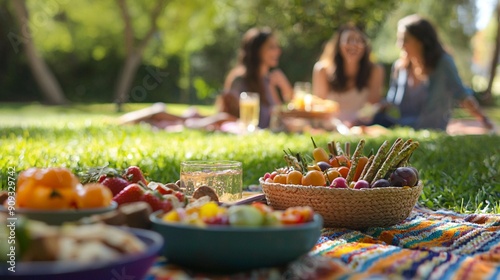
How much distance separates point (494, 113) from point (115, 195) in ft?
63.0

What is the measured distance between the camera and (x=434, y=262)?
242 cm

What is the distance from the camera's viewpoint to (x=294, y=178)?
129 inches

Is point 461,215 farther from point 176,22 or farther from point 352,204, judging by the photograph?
point 176,22

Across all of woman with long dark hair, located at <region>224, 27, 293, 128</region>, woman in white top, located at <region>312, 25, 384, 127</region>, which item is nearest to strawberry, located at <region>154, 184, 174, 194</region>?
woman with long dark hair, located at <region>224, 27, 293, 128</region>

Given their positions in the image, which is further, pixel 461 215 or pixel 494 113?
pixel 494 113

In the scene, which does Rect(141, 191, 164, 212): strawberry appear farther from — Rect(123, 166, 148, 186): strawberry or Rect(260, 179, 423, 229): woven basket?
Rect(260, 179, 423, 229): woven basket

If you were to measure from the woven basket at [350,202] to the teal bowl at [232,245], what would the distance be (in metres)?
0.99

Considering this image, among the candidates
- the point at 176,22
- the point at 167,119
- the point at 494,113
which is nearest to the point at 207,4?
the point at 176,22

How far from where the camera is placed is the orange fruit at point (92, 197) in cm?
219

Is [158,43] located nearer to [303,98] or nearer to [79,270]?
[303,98]

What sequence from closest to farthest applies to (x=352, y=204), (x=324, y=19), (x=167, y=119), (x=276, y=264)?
(x=276, y=264) → (x=352, y=204) → (x=167, y=119) → (x=324, y=19)

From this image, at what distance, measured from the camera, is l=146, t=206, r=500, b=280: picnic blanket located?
2105 mm

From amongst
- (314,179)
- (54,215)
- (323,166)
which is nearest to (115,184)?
(54,215)

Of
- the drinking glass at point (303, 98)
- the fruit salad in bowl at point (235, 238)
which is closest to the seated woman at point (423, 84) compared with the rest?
the drinking glass at point (303, 98)
